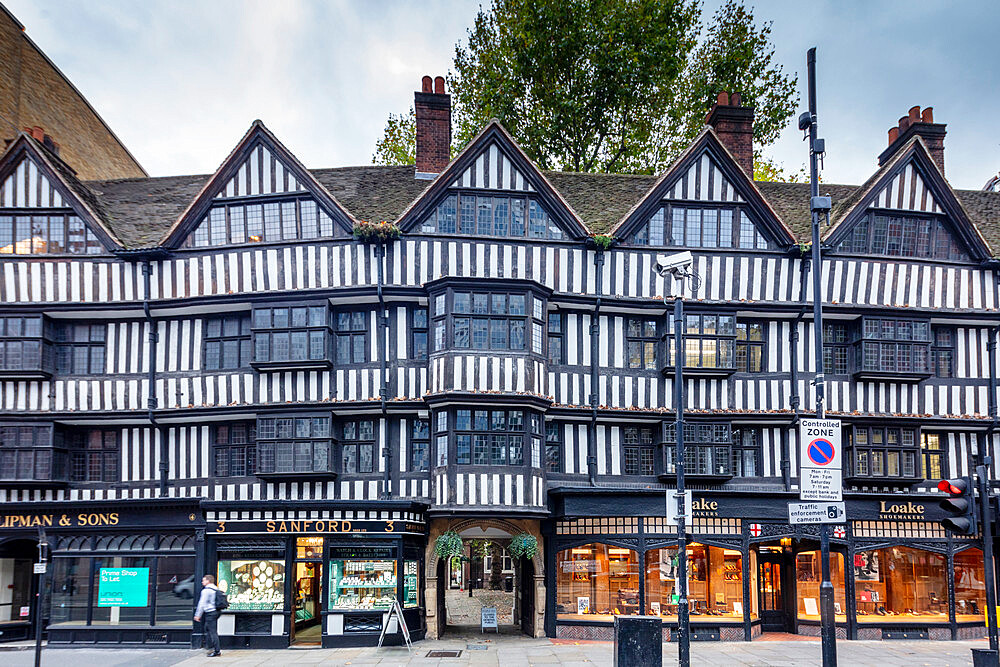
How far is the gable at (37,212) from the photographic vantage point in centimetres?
2228

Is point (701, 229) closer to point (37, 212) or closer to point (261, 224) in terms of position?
point (261, 224)

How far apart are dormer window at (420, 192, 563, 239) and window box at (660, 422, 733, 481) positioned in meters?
6.07

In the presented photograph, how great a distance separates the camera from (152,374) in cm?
2195

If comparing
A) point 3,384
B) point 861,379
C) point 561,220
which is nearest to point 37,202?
point 3,384

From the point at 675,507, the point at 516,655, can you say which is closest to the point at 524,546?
the point at 516,655

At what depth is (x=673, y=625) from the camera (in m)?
20.8

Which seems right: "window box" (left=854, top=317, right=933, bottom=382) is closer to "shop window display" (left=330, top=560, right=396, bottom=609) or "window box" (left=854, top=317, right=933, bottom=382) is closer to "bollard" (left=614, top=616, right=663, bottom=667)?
"bollard" (left=614, top=616, right=663, bottom=667)

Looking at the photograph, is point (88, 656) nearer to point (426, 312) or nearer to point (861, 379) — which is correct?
point (426, 312)

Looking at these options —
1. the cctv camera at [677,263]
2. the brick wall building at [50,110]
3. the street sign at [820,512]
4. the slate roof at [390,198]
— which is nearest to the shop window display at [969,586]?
the slate roof at [390,198]

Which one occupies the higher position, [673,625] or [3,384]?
[3,384]

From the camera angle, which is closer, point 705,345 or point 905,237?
point 705,345

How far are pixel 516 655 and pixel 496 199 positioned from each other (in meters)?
11.1

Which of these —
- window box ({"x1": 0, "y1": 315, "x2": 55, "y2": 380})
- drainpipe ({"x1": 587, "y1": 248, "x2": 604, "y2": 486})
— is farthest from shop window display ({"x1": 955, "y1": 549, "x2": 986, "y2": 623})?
window box ({"x1": 0, "y1": 315, "x2": 55, "y2": 380})

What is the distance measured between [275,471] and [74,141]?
61.9ft
